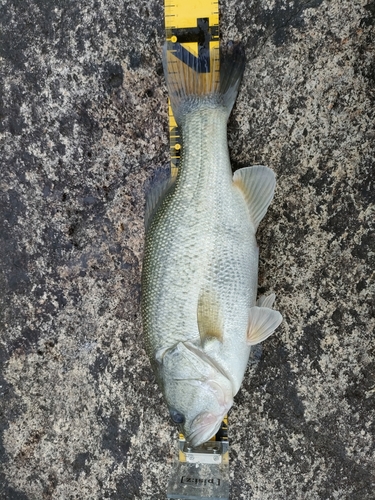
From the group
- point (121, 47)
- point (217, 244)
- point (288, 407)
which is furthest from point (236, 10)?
point (288, 407)

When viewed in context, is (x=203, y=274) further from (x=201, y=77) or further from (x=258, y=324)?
(x=201, y=77)

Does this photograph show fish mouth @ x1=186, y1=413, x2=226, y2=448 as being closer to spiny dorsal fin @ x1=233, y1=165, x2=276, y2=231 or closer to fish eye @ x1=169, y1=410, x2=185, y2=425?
fish eye @ x1=169, y1=410, x2=185, y2=425

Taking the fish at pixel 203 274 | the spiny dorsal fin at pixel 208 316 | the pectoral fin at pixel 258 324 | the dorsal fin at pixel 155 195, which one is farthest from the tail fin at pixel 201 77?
the pectoral fin at pixel 258 324

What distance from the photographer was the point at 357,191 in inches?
78.4

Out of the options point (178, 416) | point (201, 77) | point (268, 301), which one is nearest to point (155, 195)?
point (201, 77)

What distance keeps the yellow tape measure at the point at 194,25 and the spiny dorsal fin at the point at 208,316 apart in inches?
24.6

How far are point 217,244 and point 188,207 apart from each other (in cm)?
19

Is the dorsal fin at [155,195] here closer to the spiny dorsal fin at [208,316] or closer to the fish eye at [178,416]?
the spiny dorsal fin at [208,316]

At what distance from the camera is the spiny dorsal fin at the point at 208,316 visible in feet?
5.79

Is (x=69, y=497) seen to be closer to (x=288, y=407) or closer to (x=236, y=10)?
(x=288, y=407)

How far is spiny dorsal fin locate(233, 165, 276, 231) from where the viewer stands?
188 cm

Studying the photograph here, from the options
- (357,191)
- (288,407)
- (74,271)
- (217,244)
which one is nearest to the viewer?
A: (217,244)

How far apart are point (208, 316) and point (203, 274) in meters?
0.17

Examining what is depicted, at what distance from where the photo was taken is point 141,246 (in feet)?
7.31
